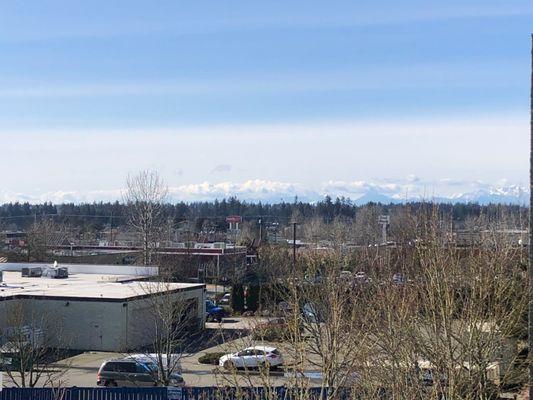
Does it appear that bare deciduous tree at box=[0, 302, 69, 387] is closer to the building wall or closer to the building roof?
the building wall

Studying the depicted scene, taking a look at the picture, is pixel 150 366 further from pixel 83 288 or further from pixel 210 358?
pixel 83 288

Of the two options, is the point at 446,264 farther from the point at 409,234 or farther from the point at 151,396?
the point at 409,234

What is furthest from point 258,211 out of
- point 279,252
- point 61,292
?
point 61,292

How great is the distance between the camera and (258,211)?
16988cm

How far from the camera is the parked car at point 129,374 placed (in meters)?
19.7

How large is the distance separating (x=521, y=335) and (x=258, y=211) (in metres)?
152

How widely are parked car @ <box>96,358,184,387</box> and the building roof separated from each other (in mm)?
2569

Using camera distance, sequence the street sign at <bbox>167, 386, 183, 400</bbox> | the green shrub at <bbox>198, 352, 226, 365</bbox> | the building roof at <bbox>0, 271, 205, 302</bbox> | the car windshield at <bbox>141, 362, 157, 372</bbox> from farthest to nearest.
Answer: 1. the building roof at <bbox>0, 271, 205, 302</bbox>
2. the green shrub at <bbox>198, 352, 226, 365</bbox>
3. the car windshield at <bbox>141, 362, 157, 372</bbox>
4. the street sign at <bbox>167, 386, 183, 400</bbox>

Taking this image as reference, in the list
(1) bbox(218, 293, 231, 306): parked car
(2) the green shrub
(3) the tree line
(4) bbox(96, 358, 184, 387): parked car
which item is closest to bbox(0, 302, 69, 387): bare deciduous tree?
(4) bbox(96, 358, 184, 387): parked car

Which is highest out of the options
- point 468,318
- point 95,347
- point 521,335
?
point 468,318

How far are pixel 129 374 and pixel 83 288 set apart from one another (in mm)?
10921

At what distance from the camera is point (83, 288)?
29875 mm

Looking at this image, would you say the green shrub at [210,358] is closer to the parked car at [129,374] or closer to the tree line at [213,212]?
the parked car at [129,374]

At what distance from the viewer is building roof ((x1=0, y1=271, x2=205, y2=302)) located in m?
26.0
